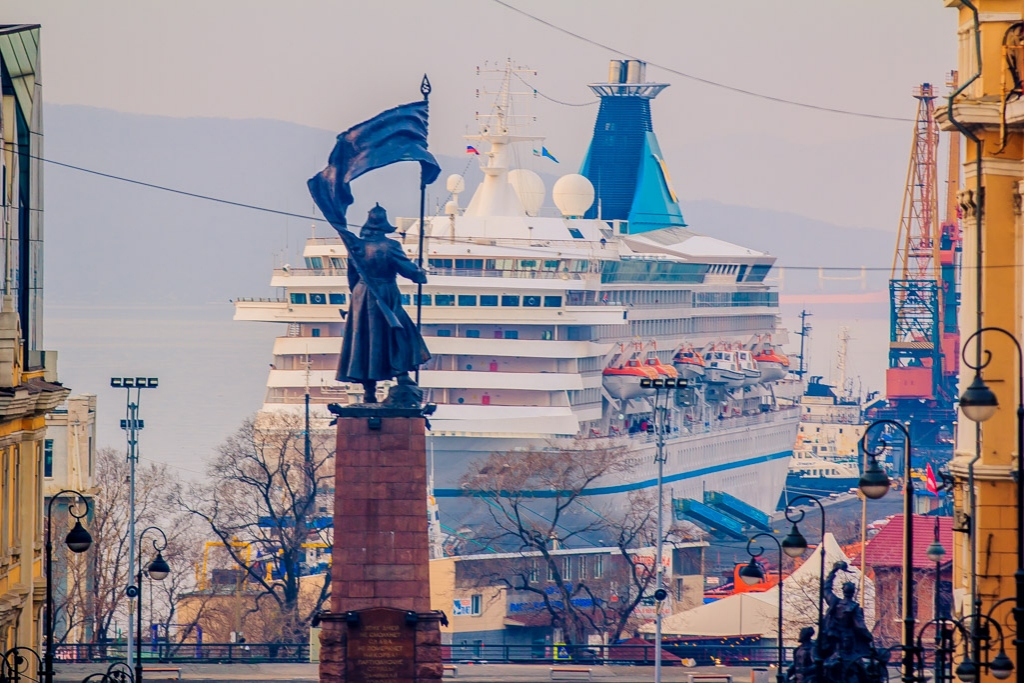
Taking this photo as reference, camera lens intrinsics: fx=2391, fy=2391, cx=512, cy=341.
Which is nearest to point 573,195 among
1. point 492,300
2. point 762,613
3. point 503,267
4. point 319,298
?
point 503,267

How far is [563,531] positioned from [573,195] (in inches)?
1425

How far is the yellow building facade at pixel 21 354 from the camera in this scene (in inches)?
1287

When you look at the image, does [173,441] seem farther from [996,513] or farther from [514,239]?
[996,513]

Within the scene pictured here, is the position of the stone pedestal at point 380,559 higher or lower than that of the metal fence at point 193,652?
higher

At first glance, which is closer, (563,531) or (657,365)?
(563,531)

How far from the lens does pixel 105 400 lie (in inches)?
6841

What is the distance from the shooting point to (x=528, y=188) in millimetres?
115125

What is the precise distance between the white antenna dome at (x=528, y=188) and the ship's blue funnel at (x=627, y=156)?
1479 centimetres

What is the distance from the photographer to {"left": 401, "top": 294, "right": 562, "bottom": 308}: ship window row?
89.1 metres

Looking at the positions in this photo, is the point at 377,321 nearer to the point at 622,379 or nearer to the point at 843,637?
the point at 843,637

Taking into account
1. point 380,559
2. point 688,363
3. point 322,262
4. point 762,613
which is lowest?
point 762,613

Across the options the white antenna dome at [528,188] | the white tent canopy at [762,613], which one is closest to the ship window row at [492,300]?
the white antenna dome at [528,188]

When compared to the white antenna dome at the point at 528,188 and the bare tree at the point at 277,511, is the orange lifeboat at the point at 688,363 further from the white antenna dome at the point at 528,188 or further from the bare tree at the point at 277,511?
the bare tree at the point at 277,511

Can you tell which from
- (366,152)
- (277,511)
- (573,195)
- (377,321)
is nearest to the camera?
(377,321)
